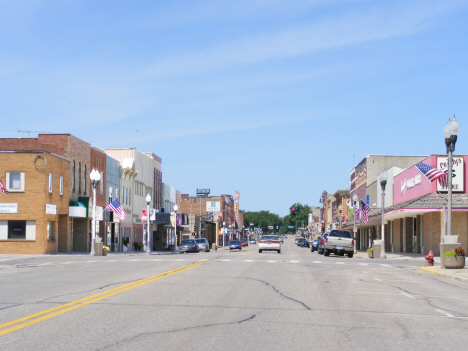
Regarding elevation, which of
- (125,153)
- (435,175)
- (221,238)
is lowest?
(221,238)

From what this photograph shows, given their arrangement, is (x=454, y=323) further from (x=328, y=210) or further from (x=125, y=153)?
(x=328, y=210)

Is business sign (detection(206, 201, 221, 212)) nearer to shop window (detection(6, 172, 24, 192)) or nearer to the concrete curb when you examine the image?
shop window (detection(6, 172, 24, 192))

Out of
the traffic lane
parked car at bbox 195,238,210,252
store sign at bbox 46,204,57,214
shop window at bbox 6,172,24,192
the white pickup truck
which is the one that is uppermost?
shop window at bbox 6,172,24,192

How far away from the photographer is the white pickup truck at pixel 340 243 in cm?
4138

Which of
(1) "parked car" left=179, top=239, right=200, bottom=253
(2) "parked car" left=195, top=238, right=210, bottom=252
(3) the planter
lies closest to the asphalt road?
(3) the planter

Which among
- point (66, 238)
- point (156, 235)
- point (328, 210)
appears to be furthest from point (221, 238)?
point (66, 238)

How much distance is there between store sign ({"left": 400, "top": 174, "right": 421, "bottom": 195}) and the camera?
43.5 meters

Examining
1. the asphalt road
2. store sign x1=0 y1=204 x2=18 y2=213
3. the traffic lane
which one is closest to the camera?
the asphalt road

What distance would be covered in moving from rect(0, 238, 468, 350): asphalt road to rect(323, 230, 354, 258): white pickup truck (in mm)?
23965

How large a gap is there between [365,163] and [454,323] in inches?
2537

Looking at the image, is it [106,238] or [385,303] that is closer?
[385,303]

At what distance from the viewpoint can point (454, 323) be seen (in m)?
10.4

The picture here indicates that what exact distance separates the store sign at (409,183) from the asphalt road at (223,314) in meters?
27.2

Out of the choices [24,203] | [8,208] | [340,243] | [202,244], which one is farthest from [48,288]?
[202,244]
